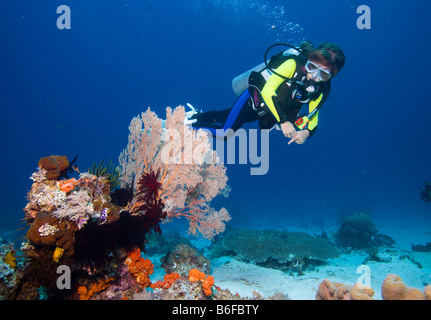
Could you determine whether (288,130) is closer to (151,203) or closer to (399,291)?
(399,291)

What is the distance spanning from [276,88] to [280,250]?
623 centimetres

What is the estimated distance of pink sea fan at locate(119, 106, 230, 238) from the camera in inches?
171

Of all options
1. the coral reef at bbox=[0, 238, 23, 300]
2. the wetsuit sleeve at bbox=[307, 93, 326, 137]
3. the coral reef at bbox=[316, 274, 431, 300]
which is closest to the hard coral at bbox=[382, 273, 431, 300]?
the coral reef at bbox=[316, 274, 431, 300]

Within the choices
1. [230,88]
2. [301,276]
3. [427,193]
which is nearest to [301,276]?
[301,276]

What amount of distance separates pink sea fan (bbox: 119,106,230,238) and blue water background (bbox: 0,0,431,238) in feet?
80.3

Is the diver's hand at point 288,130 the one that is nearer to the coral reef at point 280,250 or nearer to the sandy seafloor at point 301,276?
the sandy seafloor at point 301,276

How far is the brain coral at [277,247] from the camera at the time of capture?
25.2 feet

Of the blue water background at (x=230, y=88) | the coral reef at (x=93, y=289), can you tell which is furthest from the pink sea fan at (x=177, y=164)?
the blue water background at (x=230, y=88)

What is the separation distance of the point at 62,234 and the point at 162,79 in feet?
328

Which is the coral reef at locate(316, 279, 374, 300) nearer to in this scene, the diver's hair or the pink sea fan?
the pink sea fan

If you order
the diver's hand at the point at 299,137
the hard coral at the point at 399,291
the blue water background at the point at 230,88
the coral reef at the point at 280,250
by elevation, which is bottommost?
the coral reef at the point at 280,250

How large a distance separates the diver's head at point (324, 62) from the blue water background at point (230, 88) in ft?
83.0

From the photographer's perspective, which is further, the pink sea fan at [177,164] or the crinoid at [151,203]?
the pink sea fan at [177,164]

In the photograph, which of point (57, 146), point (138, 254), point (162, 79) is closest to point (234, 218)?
point (138, 254)
